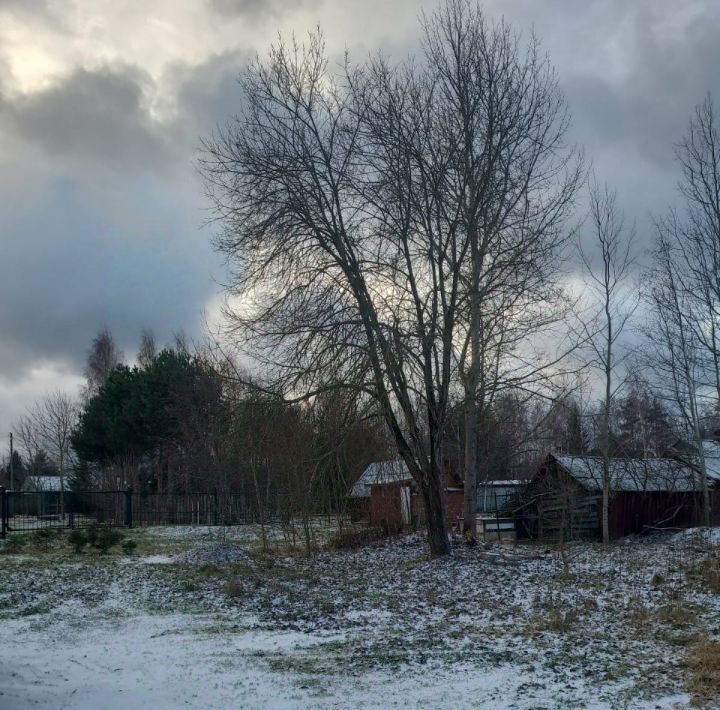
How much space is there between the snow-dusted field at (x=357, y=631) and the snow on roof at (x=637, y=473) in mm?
11129

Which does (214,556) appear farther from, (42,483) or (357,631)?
(42,483)

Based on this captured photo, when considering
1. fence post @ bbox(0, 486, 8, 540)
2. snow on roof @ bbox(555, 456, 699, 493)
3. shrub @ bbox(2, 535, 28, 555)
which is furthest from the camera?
snow on roof @ bbox(555, 456, 699, 493)

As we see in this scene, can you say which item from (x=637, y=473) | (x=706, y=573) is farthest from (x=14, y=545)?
(x=637, y=473)

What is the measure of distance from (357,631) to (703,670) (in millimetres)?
3978

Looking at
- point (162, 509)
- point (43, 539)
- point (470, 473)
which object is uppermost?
point (470, 473)

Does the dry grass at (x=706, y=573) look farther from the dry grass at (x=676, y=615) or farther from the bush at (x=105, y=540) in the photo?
the bush at (x=105, y=540)

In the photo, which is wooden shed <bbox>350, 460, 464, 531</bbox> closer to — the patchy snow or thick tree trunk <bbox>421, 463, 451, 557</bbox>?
thick tree trunk <bbox>421, 463, 451, 557</bbox>

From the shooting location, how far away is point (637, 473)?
91.8ft

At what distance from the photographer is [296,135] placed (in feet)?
51.4

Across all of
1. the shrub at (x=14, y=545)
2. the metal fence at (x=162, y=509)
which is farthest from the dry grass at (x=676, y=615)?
the metal fence at (x=162, y=509)

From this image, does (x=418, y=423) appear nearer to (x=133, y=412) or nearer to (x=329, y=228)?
(x=329, y=228)

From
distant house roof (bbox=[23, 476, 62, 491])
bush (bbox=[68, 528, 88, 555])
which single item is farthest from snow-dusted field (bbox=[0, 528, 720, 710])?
distant house roof (bbox=[23, 476, 62, 491])

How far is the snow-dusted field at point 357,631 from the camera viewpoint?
6.52 meters

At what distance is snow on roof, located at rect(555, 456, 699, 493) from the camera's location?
27109 millimetres
